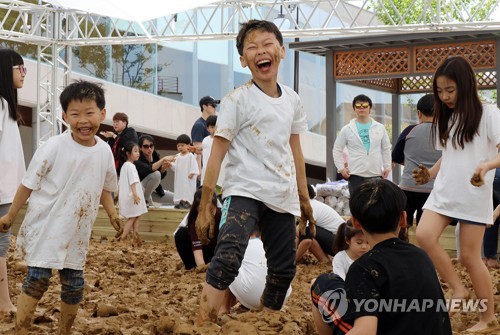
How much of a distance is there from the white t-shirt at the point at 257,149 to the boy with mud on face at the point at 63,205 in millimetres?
655

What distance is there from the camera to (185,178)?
13.4 meters

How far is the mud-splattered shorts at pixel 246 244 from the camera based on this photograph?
465cm

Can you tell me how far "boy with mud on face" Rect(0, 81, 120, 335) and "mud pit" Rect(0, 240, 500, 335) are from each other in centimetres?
36

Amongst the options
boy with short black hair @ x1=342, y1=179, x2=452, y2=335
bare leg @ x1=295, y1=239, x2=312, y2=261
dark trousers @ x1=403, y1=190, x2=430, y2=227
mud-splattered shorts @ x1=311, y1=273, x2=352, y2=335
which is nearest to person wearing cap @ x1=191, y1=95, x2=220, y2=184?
bare leg @ x1=295, y1=239, x2=312, y2=261

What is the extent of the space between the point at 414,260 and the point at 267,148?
1.60 meters

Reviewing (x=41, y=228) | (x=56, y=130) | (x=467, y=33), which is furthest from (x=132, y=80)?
(x=41, y=228)

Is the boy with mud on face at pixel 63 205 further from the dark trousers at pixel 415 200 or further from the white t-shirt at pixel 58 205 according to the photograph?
the dark trousers at pixel 415 200

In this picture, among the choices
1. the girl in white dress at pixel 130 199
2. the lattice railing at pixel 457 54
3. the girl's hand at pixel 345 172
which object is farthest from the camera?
the lattice railing at pixel 457 54

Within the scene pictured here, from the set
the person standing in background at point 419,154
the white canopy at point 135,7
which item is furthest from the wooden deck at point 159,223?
the person standing in background at point 419,154

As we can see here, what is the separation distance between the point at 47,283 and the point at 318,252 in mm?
4216

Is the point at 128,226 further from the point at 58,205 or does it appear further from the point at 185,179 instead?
the point at 58,205

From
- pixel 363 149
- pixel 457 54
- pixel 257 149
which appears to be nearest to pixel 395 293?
pixel 257 149

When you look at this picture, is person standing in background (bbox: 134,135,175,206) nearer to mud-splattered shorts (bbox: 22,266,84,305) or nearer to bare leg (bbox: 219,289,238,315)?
bare leg (bbox: 219,289,238,315)

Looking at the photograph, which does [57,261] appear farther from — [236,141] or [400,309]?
[400,309]
